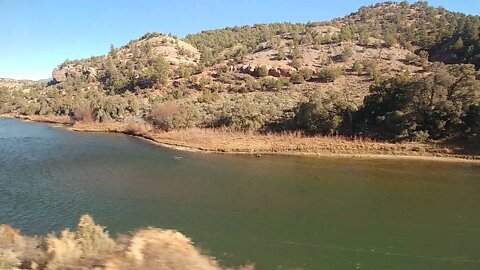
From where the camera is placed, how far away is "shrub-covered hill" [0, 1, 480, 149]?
40562mm

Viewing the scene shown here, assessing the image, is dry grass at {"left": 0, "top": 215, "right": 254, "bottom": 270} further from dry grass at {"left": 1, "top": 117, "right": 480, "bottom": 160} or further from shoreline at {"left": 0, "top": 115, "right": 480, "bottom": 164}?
dry grass at {"left": 1, "top": 117, "right": 480, "bottom": 160}

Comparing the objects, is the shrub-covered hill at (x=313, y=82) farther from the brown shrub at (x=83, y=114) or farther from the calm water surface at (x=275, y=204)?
the calm water surface at (x=275, y=204)

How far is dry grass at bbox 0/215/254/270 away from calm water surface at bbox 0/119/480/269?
605 centimetres

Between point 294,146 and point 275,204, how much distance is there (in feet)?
63.1

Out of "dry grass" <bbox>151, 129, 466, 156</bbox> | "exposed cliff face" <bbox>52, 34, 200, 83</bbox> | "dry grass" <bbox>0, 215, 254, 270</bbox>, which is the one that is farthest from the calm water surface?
"exposed cliff face" <bbox>52, 34, 200, 83</bbox>

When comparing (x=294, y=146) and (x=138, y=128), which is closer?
(x=294, y=146)

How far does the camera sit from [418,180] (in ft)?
92.4

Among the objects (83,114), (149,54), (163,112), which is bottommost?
(83,114)

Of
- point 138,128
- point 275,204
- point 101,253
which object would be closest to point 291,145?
point 275,204

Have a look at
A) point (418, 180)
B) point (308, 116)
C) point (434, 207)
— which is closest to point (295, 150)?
point (308, 116)

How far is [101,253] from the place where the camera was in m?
8.41

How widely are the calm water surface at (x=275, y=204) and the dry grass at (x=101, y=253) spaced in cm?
605

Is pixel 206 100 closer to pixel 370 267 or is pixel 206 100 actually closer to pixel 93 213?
pixel 93 213

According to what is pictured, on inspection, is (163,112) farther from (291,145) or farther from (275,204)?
(275,204)
